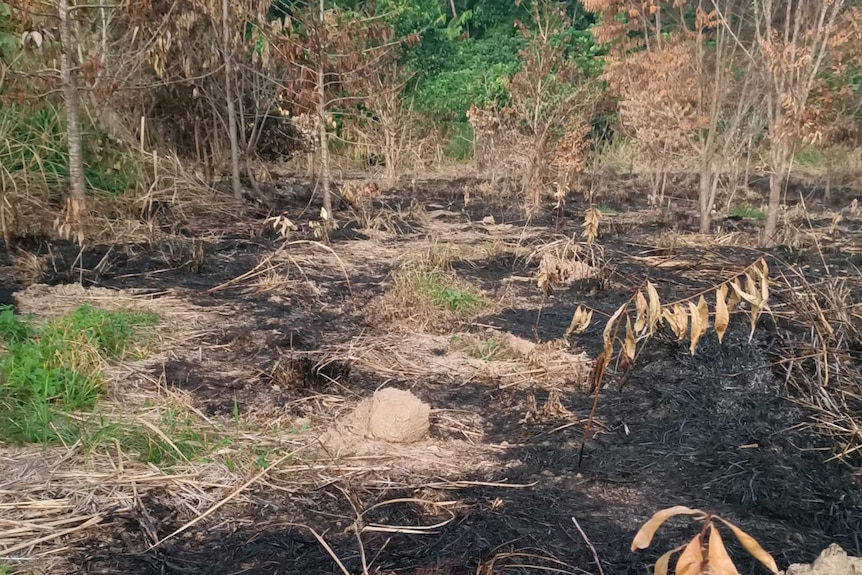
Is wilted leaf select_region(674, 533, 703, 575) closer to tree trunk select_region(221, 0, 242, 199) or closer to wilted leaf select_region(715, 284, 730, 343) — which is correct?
wilted leaf select_region(715, 284, 730, 343)

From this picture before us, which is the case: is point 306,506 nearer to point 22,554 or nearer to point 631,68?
point 22,554

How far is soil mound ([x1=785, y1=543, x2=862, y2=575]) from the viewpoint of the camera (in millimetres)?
1899

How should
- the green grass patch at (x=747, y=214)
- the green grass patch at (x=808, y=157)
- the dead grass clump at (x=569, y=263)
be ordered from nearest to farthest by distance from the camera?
the dead grass clump at (x=569, y=263) → the green grass patch at (x=747, y=214) → the green grass patch at (x=808, y=157)

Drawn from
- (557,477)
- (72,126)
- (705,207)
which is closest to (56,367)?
(557,477)

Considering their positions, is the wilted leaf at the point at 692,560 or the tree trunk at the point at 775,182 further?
the tree trunk at the point at 775,182

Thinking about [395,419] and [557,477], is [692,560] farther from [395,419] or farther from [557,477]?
[395,419]

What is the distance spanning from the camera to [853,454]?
10.2 feet

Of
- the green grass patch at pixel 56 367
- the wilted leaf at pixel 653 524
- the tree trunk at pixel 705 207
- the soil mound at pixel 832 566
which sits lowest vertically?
the soil mound at pixel 832 566

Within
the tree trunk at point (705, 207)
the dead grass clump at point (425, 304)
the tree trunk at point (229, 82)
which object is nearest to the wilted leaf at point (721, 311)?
the dead grass clump at point (425, 304)

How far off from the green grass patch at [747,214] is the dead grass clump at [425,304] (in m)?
4.68

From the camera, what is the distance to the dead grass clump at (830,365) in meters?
3.19

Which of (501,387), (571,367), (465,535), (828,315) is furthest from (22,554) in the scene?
(828,315)

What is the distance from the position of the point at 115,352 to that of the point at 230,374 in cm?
63

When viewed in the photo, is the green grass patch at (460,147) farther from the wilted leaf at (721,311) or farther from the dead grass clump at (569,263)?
the wilted leaf at (721,311)
